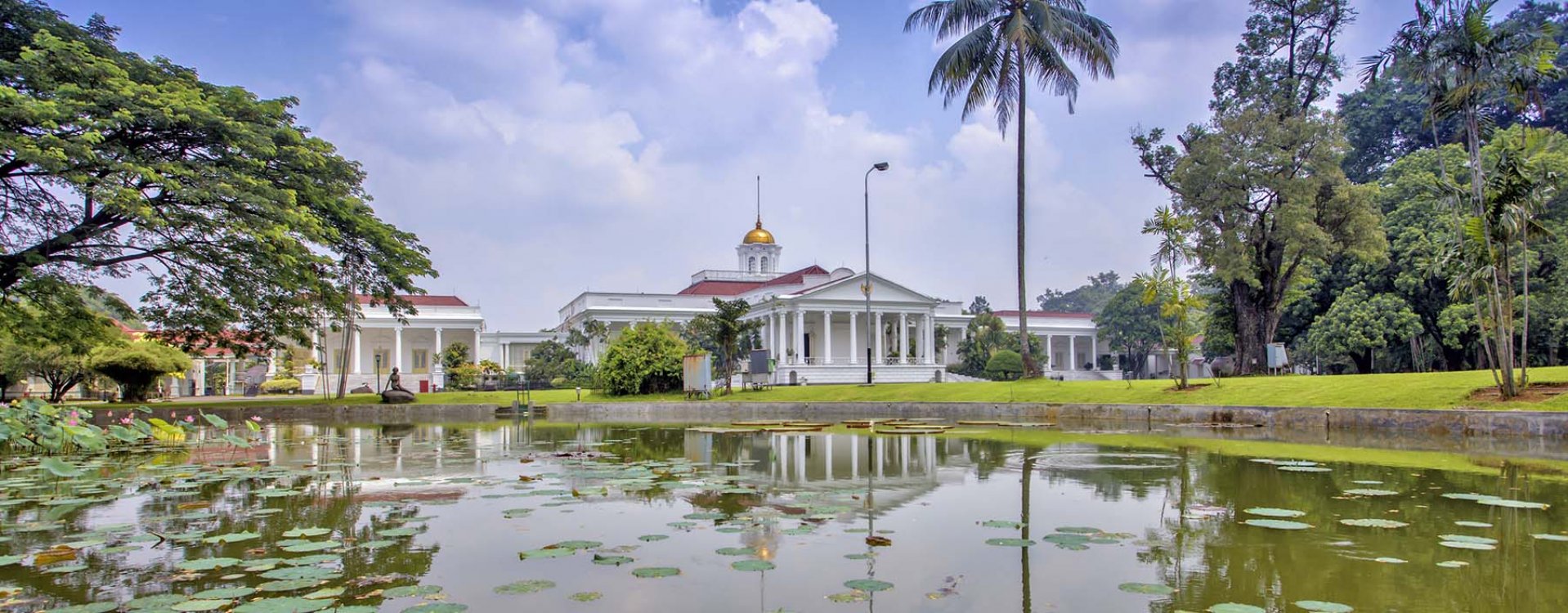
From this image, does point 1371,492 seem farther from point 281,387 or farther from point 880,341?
point 281,387

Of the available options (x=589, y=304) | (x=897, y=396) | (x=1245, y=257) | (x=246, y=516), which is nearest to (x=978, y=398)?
(x=897, y=396)

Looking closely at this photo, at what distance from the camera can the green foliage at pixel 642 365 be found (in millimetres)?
29891

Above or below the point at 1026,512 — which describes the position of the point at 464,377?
above

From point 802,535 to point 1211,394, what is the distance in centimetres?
1710

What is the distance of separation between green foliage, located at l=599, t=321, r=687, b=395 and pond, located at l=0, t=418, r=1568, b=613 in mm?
19047

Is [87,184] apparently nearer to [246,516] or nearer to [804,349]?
[246,516]

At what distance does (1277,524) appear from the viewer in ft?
18.9

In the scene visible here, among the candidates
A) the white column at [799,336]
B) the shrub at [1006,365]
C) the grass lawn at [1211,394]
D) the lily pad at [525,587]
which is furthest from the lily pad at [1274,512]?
the shrub at [1006,365]

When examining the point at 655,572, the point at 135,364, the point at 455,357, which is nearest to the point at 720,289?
the point at 455,357

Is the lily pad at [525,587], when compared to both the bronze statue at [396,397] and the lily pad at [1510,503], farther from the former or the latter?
the bronze statue at [396,397]

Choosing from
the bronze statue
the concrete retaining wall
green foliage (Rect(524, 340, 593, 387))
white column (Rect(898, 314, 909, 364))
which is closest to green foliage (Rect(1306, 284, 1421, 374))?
the concrete retaining wall

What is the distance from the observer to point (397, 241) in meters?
23.1

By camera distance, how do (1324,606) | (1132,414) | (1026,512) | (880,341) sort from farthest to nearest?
(880,341)
(1132,414)
(1026,512)
(1324,606)

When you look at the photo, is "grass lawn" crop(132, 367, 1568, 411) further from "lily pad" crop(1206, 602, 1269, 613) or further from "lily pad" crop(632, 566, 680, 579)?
"lily pad" crop(632, 566, 680, 579)
